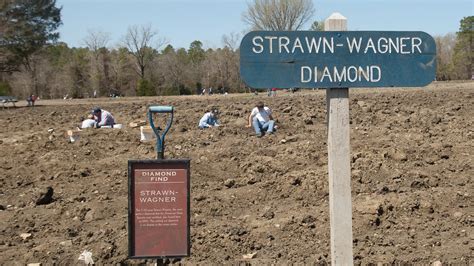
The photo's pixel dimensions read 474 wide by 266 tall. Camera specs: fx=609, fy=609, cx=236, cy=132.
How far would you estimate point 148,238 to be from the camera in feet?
15.2

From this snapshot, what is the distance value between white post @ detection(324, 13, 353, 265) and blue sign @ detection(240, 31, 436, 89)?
14 centimetres

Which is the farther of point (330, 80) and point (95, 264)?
point (95, 264)

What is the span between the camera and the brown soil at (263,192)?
640 cm

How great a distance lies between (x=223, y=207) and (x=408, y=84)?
4.05m

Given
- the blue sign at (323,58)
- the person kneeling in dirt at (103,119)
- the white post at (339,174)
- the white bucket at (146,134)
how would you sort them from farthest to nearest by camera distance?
1. the person kneeling in dirt at (103,119)
2. the white bucket at (146,134)
3. the white post at (339,174)
4. the blue sign at (323,58)

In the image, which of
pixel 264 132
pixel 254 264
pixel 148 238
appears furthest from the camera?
pixel 264 132

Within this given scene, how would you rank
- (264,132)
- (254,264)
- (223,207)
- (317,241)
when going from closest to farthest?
(254,264) < (317,241) < (223,207) < (264,132)

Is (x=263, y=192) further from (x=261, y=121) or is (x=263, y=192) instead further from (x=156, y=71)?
(x=156, y=71)

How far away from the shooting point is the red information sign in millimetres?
4613

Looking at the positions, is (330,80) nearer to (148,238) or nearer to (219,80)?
(148,238)

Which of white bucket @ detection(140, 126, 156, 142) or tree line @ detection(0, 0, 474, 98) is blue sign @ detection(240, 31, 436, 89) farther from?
tree line @ detection(0, 0, 474, 98)

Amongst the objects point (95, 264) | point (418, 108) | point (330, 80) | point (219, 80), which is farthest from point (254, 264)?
point (219, 80)

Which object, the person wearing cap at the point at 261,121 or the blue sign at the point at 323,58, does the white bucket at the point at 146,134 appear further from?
the blue sign at the point at 323,58

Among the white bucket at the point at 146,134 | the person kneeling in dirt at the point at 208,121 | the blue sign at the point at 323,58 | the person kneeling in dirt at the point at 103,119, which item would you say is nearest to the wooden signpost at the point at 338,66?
the blue sign at the point at 323,58
